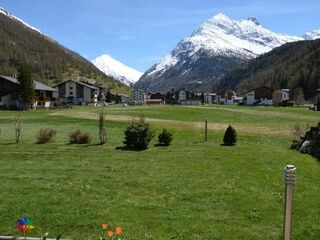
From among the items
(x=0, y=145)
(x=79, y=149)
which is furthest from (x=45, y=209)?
(x=0, y=145)

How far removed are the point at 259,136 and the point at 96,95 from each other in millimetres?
137907

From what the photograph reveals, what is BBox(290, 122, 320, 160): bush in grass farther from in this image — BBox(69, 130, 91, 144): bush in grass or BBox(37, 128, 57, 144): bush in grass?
BBox(37, 128, 57, 144): bush in grass

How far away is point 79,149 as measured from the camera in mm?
28875

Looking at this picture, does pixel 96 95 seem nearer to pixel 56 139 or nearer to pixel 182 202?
pixel 56 139

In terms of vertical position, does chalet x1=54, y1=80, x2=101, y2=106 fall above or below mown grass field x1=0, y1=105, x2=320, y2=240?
above

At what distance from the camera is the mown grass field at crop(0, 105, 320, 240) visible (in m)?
13.6

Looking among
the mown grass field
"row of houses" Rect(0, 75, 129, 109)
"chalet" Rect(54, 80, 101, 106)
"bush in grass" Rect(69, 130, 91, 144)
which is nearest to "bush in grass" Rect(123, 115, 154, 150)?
the mown grass field

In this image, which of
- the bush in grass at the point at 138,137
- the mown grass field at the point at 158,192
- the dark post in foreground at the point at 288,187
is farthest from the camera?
the bush in grass at the point at 138,137

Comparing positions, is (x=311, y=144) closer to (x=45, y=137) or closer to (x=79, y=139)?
(x=79, y=139)

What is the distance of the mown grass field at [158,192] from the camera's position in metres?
13.6

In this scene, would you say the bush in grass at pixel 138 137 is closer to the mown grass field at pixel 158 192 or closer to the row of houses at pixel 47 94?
the mown grass field at pixel 158 192

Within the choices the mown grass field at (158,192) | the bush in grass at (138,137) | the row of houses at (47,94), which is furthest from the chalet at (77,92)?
the mown grass field at (158,192)

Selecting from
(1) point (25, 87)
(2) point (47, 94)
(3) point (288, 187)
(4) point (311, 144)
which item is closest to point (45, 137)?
(4) point (311, 144)

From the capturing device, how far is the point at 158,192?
1756 cm
